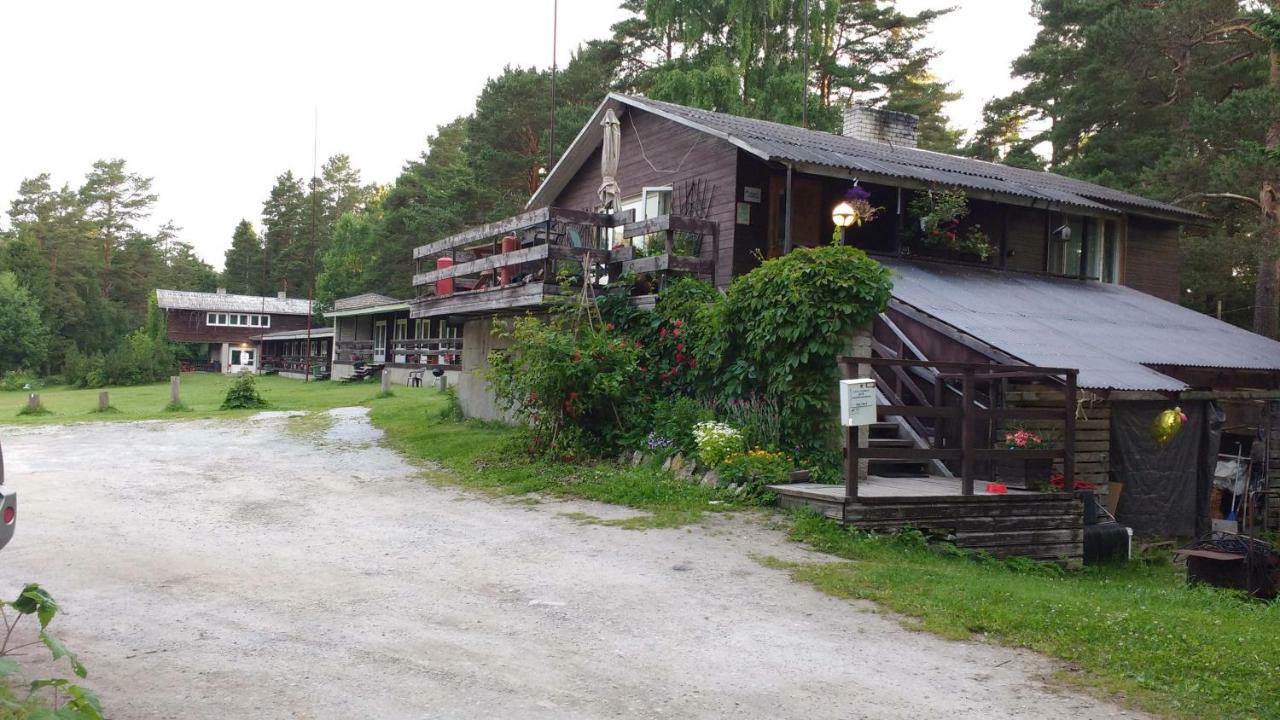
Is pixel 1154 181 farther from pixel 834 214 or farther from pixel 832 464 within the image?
pixel 832 464

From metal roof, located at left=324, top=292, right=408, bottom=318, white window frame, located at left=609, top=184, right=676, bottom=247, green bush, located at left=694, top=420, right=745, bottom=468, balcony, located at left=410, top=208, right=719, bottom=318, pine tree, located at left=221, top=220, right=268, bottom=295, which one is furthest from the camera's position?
pine tree, located at left=221, top=220, right=268, bottom=295

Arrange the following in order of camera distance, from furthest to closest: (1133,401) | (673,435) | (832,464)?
(1133,401)
(673,435)
(832,464)

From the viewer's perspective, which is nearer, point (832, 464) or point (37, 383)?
point (832, 464)

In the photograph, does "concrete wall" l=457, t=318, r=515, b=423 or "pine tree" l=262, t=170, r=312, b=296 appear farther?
"pine tree" l=262, t=170, r=312, b=296

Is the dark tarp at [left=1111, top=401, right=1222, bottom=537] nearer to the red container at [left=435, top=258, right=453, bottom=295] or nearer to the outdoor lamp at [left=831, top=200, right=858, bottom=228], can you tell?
the outdoor lamp at [left=831, top=200, right=858, bottom=228]

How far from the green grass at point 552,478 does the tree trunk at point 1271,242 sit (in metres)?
17.0

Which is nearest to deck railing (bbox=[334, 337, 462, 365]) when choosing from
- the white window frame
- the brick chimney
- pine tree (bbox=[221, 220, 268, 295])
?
the white window frame

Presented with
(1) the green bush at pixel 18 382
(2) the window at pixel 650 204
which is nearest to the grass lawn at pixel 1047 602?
(2) the window at pixel 650 204

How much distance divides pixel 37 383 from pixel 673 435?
5058cm

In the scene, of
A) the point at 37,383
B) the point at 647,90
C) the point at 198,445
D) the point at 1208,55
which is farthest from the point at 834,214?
the point at 37,383

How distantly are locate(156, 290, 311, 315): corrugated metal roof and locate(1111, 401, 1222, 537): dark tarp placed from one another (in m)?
54.2

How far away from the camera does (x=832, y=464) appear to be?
412 inches

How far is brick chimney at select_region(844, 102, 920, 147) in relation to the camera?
68.8 ft

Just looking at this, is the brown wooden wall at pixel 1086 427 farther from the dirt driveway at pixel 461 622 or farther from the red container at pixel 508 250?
the red container at pixel 508 250
